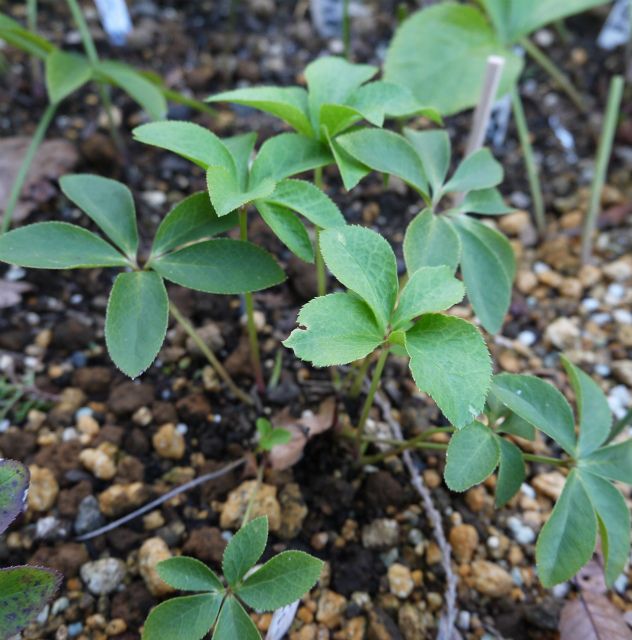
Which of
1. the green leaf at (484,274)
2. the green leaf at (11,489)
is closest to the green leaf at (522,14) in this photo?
the green leaf at (484,274)

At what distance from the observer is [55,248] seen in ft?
3.13

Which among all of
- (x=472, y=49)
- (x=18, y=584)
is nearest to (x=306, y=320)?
(x=18, y=584)

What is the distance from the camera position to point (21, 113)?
1805 millimetres

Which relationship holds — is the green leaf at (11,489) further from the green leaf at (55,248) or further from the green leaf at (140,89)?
the green leaf at (140,89)

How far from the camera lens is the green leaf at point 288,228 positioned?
35.7 inches

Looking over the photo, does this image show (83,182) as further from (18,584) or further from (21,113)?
(21,113)

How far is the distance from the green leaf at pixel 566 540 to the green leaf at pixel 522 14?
1.20 meters

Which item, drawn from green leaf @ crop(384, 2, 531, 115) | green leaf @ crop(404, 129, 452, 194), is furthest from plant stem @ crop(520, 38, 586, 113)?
green leaf @ crop(404, 129, 452, 194)

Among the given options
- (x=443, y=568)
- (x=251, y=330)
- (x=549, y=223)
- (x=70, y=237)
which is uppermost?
(x=70, y=237)

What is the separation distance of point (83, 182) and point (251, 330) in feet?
1.22

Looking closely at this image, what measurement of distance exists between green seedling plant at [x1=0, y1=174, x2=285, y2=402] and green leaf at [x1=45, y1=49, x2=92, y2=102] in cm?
39

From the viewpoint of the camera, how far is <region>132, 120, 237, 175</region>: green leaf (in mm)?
893

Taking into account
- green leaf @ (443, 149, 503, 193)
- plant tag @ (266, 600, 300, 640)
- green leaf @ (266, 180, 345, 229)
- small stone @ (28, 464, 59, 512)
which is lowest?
small stone @ (28, 464, 59, 512)

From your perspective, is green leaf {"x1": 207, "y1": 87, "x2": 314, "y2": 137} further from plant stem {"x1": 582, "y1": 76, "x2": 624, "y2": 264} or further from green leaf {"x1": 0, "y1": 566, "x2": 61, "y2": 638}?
plant stem {"x1": 582, "y1": 76, "x2": 624, "y2": 264}
